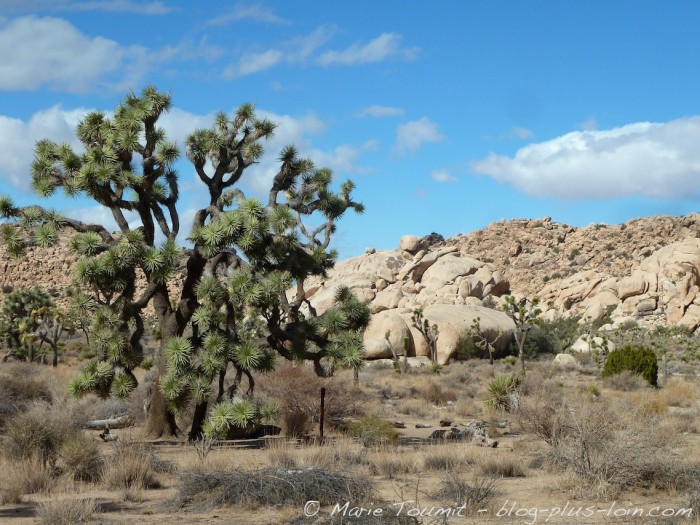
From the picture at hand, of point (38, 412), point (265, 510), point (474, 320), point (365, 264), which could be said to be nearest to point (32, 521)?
point (265, 510)

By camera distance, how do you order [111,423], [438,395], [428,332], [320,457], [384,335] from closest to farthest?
1. [320,457]
2. [111,423]
3. [438,395]
4. [428,332]
5. [384,335]

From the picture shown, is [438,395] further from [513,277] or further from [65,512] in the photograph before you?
[513,277]

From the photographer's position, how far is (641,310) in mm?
63312

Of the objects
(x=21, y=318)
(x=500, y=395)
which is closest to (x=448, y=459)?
(x=500, y=395)

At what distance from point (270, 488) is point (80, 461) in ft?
9.47

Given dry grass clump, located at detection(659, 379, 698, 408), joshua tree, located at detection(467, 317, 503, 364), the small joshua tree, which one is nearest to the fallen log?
dry grass clump, located at detection(659, 379, 698, 408)

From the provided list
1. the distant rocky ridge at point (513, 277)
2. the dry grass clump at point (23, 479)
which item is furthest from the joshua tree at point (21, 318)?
the dry grass clump at point (23, 479)

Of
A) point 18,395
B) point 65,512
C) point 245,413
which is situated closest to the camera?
point 65,512

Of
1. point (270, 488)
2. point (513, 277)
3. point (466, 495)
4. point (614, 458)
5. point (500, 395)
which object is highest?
point (513, 277)

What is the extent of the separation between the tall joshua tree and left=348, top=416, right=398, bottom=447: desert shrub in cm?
116

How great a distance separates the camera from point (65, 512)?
789 centimetres

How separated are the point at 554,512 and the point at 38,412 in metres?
7.85

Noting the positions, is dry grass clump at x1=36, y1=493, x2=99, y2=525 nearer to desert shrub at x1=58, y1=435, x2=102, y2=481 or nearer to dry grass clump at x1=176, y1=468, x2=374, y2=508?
dry grass clump at x1=176, y1=468, x2=374, y2=508

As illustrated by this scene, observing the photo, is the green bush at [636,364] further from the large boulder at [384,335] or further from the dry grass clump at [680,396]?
the large boulder at [384,335]
